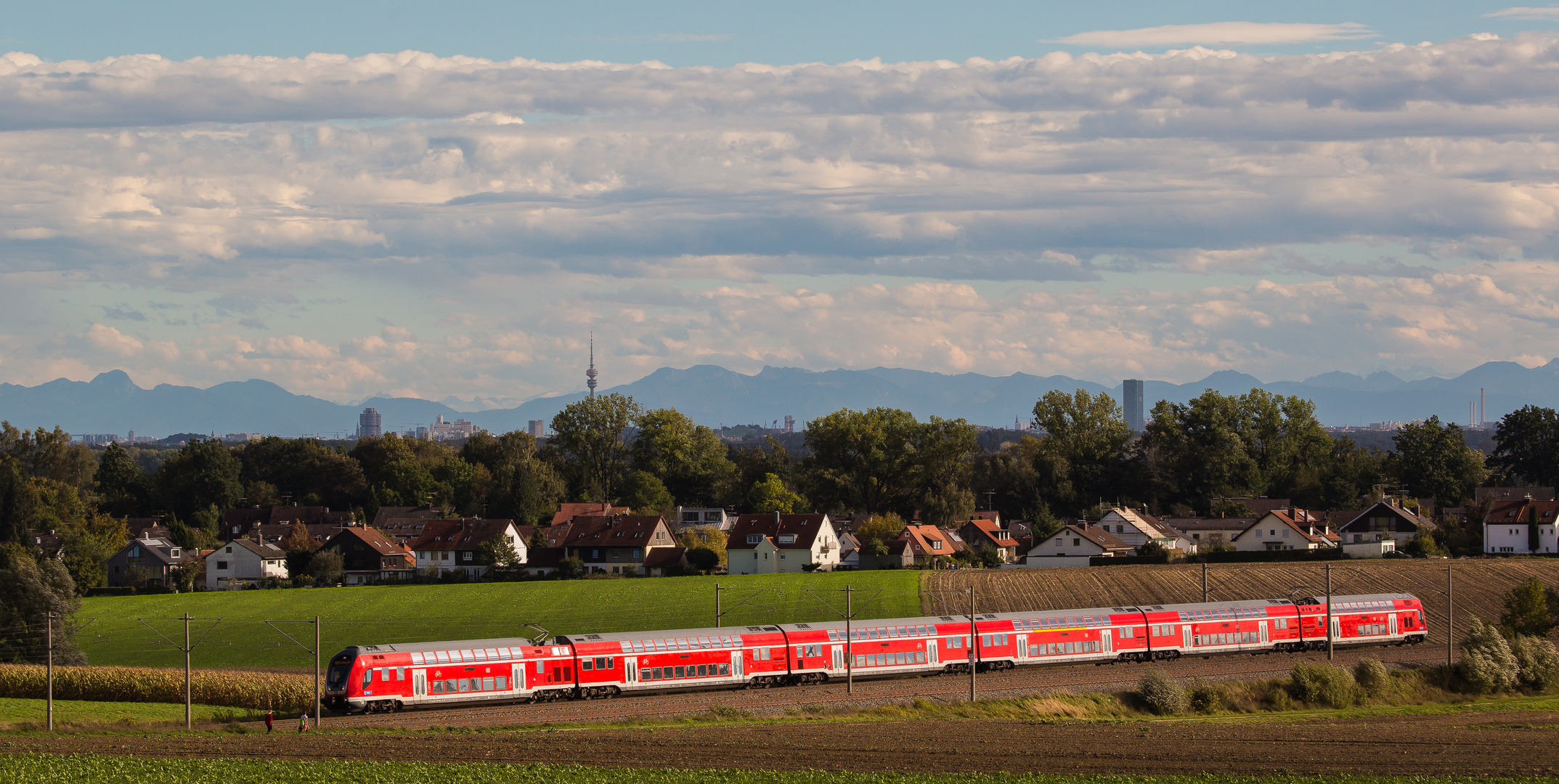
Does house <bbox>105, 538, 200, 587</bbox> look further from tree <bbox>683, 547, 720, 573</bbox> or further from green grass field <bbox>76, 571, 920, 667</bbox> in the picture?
tree <bbox>683, 547, 720, 573</bbox>

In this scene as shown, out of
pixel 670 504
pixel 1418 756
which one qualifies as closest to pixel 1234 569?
pixel 1418 756

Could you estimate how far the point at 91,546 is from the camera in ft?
355

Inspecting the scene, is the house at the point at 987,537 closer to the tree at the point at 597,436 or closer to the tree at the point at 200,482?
the tree at the point at 597,436

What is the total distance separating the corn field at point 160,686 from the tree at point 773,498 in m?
Answer: 77.4

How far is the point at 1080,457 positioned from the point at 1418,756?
106 meters

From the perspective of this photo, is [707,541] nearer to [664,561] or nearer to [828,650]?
[664,561]

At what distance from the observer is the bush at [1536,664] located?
5450cm

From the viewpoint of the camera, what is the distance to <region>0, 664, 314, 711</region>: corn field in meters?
51.1

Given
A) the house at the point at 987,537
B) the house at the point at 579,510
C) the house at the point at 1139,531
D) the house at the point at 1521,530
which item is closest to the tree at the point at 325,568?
the house at the point at 579,510

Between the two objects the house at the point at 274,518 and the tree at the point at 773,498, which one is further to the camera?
the house at the point at 274,518

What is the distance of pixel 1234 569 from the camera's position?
283 feet

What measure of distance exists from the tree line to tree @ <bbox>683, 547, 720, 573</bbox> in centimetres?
2870

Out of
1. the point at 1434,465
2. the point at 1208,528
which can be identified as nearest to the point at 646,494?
the point at 1208,528

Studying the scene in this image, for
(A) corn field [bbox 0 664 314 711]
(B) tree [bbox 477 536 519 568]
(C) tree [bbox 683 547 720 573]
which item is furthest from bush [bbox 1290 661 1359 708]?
(B) tree [bbox 477 536 519 568]
